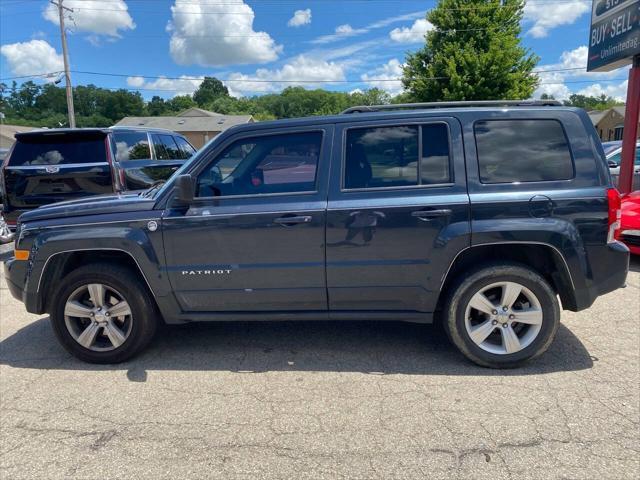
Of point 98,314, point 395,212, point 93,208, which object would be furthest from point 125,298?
point 395,212

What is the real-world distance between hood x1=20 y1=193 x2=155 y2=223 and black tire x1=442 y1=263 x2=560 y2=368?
96.3 inches

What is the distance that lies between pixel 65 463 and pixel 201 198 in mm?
1896

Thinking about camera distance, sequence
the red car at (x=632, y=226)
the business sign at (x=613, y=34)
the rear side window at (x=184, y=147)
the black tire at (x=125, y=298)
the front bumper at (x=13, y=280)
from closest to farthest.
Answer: the black tire at (x=125, y=298) < the front bumper at (x=13, y=280) < the red car at (x=632, y=226) < the business sign at (x=613, y=34) < the rear side window at (x=184, y=147)

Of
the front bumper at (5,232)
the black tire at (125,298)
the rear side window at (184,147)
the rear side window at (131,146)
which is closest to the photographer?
the black tire at (125,298)

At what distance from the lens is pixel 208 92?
11938 cm

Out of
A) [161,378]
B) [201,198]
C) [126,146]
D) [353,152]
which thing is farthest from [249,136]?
[126,146]

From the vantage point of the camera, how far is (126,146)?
6.92 m

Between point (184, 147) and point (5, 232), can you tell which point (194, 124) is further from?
point (5, 232)

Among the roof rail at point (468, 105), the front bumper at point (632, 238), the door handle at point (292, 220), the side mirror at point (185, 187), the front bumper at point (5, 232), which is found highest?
the roof rail at point (468, 105)

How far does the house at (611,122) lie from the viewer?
51.5 meters

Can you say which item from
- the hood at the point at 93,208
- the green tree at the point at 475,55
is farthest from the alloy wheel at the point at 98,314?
the green tree at the point at 475,55

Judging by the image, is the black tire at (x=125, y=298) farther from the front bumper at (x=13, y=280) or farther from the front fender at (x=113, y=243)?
the front bumper at (x=13, y=280)

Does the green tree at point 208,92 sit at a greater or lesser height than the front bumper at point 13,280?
greater

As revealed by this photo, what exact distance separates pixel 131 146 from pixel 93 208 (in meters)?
3.98
